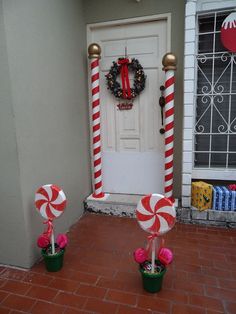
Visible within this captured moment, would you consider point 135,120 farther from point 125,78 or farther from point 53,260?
point 53,260

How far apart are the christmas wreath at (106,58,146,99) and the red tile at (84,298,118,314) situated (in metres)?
2.21

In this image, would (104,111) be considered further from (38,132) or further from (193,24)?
(193,24)

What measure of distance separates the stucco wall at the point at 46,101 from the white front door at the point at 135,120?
0.31 metres

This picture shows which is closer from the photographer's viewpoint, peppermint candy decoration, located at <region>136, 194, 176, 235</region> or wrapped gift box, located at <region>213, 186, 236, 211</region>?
peppermint candy decoration, located at <region>136, 194, 176, 235</region>

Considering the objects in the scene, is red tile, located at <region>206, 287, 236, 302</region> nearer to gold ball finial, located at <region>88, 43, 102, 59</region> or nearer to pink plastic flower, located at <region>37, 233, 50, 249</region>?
pink plastic flower, located at <region>37, 233, 50, 249</region>

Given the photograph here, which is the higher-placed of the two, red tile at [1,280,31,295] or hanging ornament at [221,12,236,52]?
hanging ornament at [221,12,236,52]

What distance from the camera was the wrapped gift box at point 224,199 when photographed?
8.91 feet

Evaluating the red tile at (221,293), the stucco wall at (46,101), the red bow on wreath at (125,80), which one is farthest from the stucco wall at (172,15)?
the red tile at (221,293)

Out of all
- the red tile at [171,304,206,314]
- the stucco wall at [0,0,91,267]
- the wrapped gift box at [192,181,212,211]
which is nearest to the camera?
the red tile at [171,304,206,314]

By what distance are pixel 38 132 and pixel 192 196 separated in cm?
187

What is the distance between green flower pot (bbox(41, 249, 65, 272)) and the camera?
200 cm

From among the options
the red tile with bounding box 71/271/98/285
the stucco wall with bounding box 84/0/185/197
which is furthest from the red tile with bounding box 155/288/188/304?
the stucco wall with bounding box 84/0/185/197

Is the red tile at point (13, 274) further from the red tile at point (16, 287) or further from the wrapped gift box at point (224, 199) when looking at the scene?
the wrapped gift box at point (224, 199)

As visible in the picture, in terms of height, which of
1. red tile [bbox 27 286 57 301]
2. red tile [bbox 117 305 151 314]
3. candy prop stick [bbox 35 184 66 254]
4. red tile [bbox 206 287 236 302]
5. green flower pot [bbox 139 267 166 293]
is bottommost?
red tile [bbox 206 287 236 302]
